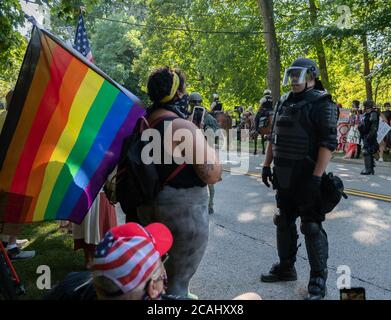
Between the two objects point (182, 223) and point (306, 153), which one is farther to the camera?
point (306, 153)

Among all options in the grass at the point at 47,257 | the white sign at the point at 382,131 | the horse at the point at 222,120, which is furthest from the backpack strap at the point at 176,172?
the white sign at the point at 382,131

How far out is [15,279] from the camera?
3842 millimetres

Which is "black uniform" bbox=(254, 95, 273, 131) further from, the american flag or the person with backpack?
the person with backpack

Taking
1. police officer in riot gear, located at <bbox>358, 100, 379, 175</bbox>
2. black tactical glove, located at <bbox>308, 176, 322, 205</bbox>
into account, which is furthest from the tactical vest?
police officer in riot gear, located at <bbox>358, 100, 379, 175</bbox>

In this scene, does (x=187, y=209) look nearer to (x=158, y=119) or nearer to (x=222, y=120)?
(x=158, y=119)

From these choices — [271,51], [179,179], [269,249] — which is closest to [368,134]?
[269,249]

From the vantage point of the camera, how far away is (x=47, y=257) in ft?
16.0

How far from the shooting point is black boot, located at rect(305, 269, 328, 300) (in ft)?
12.4

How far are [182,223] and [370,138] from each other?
9.16 meters

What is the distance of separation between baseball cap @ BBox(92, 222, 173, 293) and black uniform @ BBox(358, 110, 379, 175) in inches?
395

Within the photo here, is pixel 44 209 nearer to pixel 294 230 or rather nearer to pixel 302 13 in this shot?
pixel 294 230

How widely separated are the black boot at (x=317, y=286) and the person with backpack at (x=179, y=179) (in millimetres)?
1279

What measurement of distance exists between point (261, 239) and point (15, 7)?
604cm
